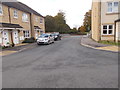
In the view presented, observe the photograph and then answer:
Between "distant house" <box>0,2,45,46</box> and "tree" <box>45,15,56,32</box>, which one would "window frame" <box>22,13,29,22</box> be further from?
"tree" <box>45,15,56,32</box>

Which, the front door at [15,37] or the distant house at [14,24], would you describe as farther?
the front door at [15,37]

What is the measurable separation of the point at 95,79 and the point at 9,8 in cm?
1831

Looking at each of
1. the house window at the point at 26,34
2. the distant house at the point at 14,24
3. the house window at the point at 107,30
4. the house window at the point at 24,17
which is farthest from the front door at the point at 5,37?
the house window at the point at 107,30

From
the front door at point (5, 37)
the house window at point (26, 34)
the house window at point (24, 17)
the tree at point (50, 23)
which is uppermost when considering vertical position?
the tree at point (50, 23)

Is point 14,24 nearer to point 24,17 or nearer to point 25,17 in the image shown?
point 24,17

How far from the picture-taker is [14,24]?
18.8 metres

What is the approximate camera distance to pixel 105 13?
17719 millimetres

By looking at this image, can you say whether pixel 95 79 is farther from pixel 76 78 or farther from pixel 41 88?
pixel 41 88

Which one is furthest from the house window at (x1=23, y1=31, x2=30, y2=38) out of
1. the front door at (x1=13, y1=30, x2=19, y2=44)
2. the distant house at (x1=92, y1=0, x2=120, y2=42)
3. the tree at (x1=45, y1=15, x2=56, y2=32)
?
the tree at (x1=45, y1=15, x2=56, y2=32)

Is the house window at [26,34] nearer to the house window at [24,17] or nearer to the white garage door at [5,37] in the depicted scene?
the house window at [24,17]

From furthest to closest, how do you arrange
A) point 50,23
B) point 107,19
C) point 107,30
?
point 50,23 < point 107,30 < point 107,19

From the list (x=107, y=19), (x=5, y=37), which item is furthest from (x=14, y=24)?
(x=107, y=19)

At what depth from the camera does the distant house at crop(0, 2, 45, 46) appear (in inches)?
633

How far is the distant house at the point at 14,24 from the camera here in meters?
16.1
